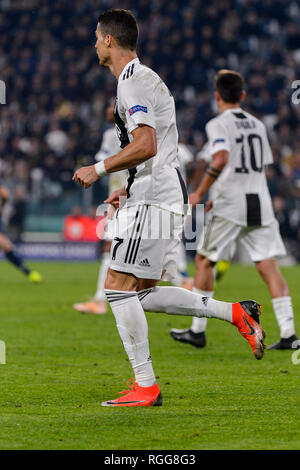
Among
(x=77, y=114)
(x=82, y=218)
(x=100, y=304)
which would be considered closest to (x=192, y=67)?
(x=77, y=114)

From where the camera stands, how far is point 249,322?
4.63m

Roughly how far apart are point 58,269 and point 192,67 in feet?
30.5

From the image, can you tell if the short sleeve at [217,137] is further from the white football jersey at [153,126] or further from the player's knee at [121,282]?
the player's knee at [121,282]

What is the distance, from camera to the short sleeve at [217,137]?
22.3 ft

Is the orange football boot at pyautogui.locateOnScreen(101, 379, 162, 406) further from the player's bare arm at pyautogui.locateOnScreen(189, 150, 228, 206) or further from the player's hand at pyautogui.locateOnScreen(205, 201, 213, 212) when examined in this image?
the player's hand at pyautogui.locateOnScreen(205, 201, 213, 212)

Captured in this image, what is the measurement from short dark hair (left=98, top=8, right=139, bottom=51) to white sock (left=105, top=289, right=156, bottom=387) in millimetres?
1334

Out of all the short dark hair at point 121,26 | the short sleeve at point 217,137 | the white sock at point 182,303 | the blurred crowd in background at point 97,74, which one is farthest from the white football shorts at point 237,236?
the blurred crowd in background at point 97,74

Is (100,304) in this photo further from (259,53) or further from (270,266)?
(259,53)

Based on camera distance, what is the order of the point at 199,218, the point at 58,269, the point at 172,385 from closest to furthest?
the point at 172,385, the point at 199,218, the point at 58,269

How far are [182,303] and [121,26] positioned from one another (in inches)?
60.3

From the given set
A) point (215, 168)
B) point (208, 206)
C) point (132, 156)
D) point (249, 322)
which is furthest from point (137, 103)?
point (208, 206)

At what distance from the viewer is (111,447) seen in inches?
139

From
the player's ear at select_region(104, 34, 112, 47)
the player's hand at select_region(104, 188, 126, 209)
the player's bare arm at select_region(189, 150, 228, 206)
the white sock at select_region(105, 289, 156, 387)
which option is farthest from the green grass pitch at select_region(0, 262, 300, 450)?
the player's ear at select_region(104, 34, 112, 47)

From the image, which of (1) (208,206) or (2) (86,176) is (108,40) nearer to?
(2) (86,176)
